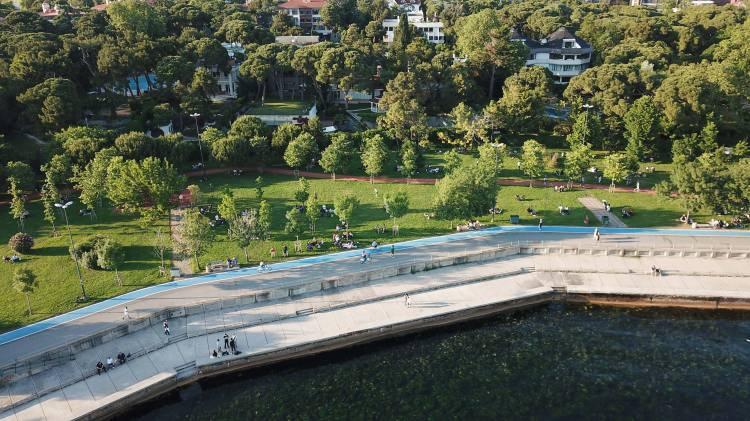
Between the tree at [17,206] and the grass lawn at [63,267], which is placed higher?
the tree at [17,206]

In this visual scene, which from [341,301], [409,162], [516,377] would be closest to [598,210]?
[409,162]

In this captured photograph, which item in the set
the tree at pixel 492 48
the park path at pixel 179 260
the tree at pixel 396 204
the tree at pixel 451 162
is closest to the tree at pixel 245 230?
the park path at pixel 179 260

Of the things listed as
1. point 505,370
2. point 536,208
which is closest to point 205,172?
point 536,208

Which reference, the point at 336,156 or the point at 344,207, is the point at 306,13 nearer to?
the point at 336,156

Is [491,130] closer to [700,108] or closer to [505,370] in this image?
[700,108]

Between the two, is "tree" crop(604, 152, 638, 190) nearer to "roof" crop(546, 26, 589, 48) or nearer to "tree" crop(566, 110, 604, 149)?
"tree" crop(566, 110, 604, 149)

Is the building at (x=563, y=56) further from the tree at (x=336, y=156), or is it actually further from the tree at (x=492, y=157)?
the tree at (x=336, y=156)
